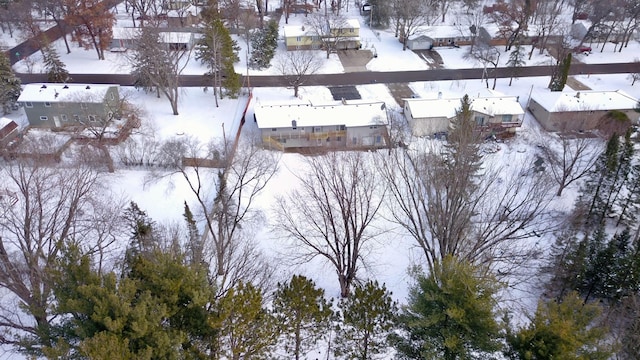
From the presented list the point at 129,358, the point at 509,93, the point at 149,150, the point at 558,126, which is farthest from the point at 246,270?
the point at 509,93

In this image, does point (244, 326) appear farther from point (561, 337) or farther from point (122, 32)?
point (122, 32)

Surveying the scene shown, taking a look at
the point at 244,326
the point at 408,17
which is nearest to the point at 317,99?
the point at 408,17

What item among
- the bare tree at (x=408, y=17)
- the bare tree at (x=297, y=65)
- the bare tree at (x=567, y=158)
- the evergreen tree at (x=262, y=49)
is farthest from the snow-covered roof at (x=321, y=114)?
the bare tree at (x=408, y=17)

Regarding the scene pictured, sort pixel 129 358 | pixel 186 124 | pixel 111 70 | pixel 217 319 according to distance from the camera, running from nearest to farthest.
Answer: pixel 129 358
pixel 217 319
pixel 186 124
pixel 111 70

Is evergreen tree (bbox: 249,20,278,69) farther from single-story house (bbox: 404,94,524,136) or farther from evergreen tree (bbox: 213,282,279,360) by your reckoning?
evergreen tree (bbox: 213,282,279,360)

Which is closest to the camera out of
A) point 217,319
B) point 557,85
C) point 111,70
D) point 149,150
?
point 217,319

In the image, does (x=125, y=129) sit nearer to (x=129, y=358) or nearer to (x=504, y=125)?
(x=129, y=358)

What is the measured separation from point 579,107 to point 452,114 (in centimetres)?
1004

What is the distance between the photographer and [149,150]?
32.0 meters

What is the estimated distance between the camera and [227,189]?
93.3ft

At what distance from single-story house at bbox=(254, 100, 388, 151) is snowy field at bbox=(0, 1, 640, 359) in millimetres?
2300

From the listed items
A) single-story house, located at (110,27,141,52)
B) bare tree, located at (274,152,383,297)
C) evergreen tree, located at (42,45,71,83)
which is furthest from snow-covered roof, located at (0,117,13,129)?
bare tree, located at (274,152,383,297)

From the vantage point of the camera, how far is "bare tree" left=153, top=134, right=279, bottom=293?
72.2 ft

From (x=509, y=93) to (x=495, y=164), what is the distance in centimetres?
1371
